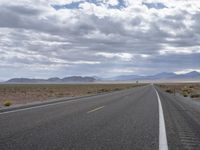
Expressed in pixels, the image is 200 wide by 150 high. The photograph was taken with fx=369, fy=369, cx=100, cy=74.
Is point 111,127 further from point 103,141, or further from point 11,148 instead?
point 11,148

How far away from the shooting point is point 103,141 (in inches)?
348

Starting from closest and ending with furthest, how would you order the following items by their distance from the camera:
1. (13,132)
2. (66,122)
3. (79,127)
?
(13,132) < (79,127) < (66,122)

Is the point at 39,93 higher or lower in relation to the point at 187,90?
lower

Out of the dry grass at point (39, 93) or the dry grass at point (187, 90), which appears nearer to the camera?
the dry grass at point (39, 93)

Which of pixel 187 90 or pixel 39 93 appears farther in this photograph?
pixel 187 90

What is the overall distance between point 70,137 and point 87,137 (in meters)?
0.43

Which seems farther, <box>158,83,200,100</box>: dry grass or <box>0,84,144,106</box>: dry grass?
<box>158,83,200,100</box>: dry grass

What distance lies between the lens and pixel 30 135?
9.62 m

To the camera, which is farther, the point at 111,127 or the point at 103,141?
the point at 111,127

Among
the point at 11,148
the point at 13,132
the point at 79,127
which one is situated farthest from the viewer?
the point at 79,127

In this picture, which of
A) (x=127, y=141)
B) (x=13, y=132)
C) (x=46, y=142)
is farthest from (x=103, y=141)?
(x=13, y=132)

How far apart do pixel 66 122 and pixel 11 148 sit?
5.07m

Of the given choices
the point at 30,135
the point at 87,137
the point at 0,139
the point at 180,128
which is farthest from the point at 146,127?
the point at 0,139

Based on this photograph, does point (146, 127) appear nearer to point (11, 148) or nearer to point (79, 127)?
point (79, 127)
